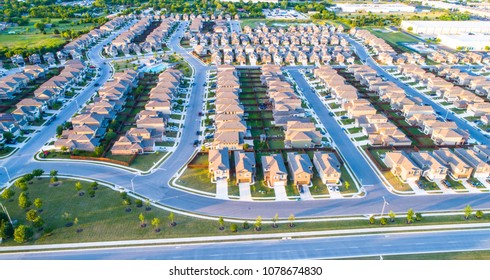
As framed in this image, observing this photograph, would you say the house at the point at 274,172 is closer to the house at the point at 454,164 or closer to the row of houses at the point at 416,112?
the house at the point at 454,164

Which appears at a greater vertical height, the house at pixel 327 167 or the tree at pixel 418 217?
the house at pixel 327 167

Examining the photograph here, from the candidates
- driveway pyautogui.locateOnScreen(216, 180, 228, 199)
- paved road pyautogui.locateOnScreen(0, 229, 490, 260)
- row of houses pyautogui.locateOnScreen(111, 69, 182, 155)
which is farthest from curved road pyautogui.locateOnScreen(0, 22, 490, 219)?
paved road pyautogui.locateOnScreen(0, 229, 490, 260)

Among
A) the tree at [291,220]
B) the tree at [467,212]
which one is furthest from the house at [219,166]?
the tree at [467,212]

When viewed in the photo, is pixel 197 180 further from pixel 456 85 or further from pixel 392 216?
pixel 456 85

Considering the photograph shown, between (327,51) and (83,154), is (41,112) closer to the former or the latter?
(83,154)

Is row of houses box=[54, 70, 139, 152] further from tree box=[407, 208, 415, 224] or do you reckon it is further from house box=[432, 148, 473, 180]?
house box=[432, 148, 473, 180]

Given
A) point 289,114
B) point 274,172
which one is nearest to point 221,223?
point 274,172

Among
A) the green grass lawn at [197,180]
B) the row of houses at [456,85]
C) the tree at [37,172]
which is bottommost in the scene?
the green grass lawn at [197,180]

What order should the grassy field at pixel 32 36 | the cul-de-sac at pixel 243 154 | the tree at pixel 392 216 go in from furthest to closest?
the grassy field at pixel 32 36 → the tree at pixel 392 216 → the cul-de-sac at pixel 243 154
